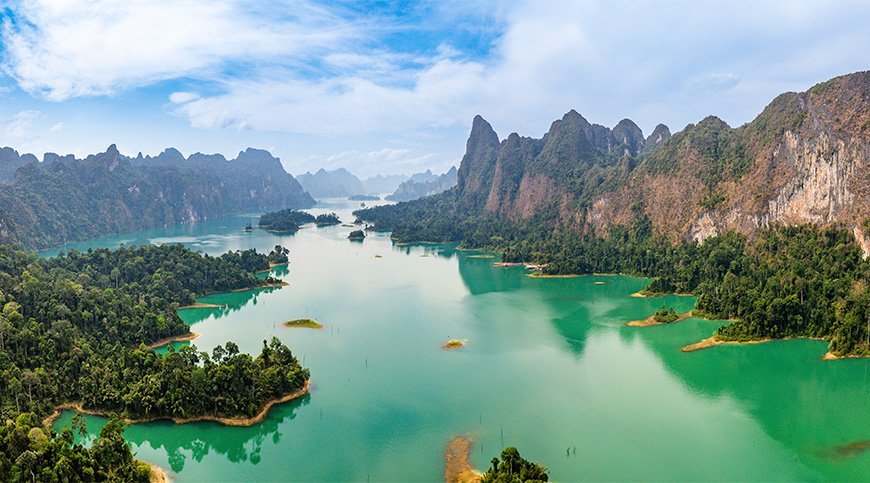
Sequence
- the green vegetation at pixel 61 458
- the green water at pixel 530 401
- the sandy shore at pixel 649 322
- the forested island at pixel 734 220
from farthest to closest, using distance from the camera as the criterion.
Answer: the sandy shore at pixel 649 322, the forested island at pixel 734 220, the green water at pixel 530 401, the green vegetation at pixel 61 458

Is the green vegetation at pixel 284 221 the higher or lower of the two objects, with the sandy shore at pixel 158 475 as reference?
higher

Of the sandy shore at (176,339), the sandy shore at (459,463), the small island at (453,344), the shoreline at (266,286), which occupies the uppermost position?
the shoreline at (266,286)

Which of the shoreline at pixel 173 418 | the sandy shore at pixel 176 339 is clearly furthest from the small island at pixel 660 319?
the sandy shore at pixel 176 339

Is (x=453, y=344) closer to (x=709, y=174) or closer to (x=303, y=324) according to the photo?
(x=303, y=324)

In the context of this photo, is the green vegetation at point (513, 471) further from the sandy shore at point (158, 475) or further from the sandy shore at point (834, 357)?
the sandy shore at point (834, 357)

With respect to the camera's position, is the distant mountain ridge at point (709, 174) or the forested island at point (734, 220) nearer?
the forested island at point (734, 220)

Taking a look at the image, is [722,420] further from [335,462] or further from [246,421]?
[246,421]

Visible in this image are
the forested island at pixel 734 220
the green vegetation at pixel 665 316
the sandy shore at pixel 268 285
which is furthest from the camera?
the sandy shore at pixel 268 285
